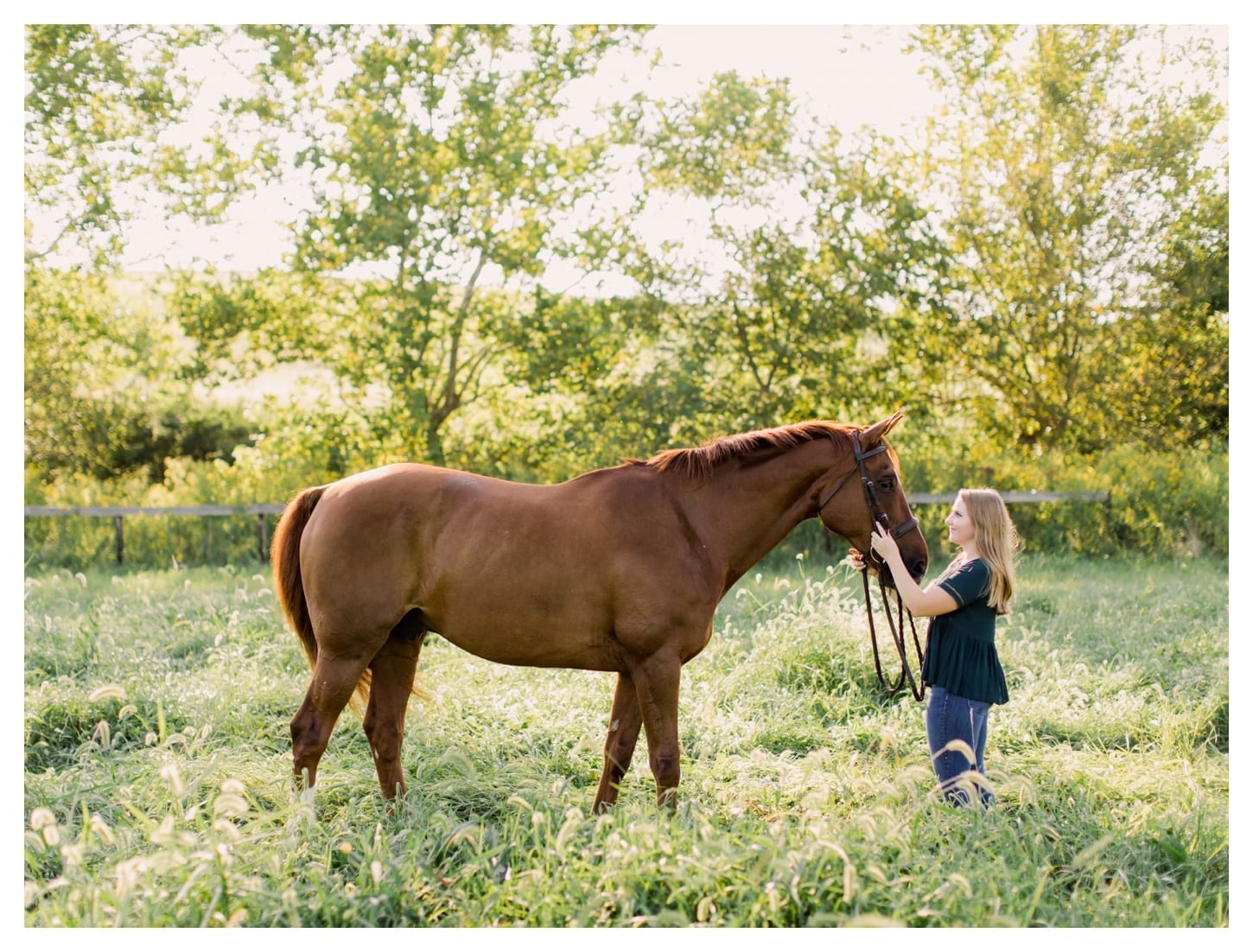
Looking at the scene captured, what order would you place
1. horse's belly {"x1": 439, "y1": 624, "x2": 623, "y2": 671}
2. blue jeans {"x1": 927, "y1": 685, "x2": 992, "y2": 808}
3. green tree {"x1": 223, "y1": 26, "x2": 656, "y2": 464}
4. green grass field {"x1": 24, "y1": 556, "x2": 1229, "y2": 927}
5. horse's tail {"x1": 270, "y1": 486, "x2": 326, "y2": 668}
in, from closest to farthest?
green grass field {"x1": 24, "y1": 556, "x2": 1229, "y2": 927} < horse's belly {"x1": 439, "y1": 624, "x2": 623, "y2": 671} < blue jeans {"x1": 927, "y1": 685, "x2": 992, "y2": 808} < horse's tail {"x1": 270, "y1": 486, "x2": 326, "y2": 668} < green tree {"x1": 223, "y1": 26, "x2": 656, "y2": 464}

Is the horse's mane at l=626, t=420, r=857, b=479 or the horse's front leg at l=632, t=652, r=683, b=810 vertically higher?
the horse's mane at l=626, t=420, r=857, b=479

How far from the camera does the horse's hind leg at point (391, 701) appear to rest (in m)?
4.16

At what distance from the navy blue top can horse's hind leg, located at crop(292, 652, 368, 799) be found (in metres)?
2.48

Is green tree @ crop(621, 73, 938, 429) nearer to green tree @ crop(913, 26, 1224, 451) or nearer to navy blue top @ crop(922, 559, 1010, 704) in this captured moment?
green tree @ crop(913, 26, 1224, 451)

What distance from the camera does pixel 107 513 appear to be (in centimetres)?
1187

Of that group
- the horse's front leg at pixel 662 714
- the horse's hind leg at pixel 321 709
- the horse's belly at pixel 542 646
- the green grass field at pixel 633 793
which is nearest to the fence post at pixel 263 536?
the green grass field at pixel 633 793

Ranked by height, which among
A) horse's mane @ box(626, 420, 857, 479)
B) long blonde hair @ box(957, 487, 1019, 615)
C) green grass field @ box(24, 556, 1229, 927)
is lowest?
green grass field @ box(24, 556, 1229, 927)

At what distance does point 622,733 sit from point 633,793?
317 mm

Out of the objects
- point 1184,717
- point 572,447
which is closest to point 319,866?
point 1184,717

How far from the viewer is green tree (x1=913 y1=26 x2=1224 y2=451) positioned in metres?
12.9

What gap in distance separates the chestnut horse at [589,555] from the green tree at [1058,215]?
10.1 metres

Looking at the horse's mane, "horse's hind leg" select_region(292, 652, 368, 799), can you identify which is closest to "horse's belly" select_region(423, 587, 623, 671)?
"horse's hind leg" select_region(292, 652, 368, 799)

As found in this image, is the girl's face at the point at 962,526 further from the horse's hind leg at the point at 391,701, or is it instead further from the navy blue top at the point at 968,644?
the horse's hind leg at the point at 391,701

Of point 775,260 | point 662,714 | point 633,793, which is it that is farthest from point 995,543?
point 775,260
